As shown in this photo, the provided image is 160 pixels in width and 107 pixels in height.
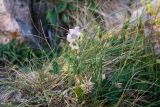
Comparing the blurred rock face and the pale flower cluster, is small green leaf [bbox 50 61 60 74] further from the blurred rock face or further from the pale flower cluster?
the blurred rock face

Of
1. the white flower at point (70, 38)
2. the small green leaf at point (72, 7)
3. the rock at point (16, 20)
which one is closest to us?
the white flower at point (70, 38)

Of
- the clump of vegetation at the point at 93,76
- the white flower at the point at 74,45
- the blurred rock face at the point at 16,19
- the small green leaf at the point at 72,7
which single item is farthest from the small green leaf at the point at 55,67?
the small green leaf at the point at 72,7

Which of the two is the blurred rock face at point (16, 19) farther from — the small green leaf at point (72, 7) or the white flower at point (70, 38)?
the white flower at point (70, 38)

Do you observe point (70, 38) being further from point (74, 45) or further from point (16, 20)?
point (16, 20)

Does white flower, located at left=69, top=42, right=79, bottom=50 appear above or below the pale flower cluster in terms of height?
below

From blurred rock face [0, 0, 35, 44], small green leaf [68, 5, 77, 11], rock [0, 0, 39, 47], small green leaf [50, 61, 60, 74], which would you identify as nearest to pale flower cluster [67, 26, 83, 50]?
small green leaf [50, 61, 60, 74]

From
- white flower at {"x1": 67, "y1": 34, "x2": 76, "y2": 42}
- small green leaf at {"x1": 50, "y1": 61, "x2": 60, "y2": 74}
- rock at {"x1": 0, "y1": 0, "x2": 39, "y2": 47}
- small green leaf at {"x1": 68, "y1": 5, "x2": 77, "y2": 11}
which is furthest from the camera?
small green leaf at {"x1": 68, "y1": 5, "x2": 77, "y2": 11}

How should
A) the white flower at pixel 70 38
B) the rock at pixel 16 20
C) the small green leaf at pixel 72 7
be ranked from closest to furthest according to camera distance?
1. the white flower at pixel 70 38
2. the rock at pixel 16 20
3. the small green leaf at pixel 72 7

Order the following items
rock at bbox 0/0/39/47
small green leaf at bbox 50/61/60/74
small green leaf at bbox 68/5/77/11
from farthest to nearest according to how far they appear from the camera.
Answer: small green leaf at bbox 68/5/77/11
rock at bbox 0/0/39/47
small green leaf at bbox 50/61/60/74

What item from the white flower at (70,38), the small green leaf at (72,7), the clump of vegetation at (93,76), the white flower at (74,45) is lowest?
the clump of vegetation at (93,76)

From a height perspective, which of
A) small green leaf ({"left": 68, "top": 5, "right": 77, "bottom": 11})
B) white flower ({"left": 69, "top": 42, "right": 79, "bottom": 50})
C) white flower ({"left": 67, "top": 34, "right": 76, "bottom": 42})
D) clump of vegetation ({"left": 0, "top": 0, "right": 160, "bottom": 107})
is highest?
small green leaf ({"left": 68, "top": 5, "right": 77, "bottom": 11})
